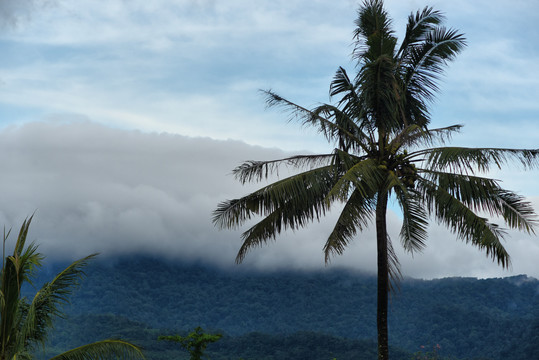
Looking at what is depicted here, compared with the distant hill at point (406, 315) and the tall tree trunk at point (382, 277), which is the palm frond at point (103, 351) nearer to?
the tall tree trunk at point (382, 277)

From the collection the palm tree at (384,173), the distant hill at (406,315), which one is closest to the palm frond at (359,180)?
the palm tree at (384,173)

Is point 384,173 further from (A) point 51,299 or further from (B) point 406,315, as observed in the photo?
(B) point 406,315

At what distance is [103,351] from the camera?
38.8 ft

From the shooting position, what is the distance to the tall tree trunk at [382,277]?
14508 mm

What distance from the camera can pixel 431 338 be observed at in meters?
142

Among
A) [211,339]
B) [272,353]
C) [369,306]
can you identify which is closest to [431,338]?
[369,306]

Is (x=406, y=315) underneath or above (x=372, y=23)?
underneath

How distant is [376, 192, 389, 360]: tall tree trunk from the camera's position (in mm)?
14508

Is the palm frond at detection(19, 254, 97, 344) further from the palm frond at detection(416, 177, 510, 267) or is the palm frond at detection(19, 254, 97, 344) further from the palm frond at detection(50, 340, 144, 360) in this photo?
the palm frond at detection(416, 177, 510, 267)

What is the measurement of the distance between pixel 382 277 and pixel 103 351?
6050mm

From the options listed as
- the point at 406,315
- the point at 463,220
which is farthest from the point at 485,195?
the point at 406,315

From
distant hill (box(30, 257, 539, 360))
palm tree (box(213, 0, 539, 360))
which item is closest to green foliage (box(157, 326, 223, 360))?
palm tree (box(213, 0, 539, 360))

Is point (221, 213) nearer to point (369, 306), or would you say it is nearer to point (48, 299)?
point (48, 299)

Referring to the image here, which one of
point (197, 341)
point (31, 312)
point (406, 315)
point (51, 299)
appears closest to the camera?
point (31, 312)
